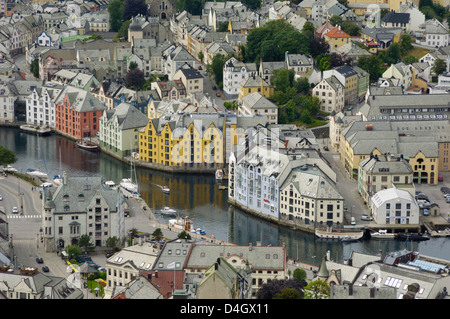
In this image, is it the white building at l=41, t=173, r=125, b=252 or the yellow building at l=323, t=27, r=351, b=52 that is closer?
the white building at l=41, t=173, r=125, b=252

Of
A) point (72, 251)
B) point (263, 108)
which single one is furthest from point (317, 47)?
point (72, 251)

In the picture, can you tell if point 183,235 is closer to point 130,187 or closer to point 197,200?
point 197,200

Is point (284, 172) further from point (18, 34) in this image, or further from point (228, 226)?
point (18, 34)

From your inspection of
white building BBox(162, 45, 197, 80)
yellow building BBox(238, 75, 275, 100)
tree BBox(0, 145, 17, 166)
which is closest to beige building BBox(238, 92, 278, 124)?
yellow building BBox(238, 75, 275, 100)

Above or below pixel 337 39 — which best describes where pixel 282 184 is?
below

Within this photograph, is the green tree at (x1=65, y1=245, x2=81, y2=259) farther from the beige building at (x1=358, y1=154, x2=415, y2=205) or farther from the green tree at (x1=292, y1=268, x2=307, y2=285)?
the beige building at (x1=358, y1=154, x2=415, y2=205)

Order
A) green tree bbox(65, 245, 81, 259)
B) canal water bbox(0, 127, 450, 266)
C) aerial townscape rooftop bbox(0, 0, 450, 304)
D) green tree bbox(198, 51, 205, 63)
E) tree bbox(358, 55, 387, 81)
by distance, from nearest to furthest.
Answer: aerial townscape rooftop bbox(0, 0, 450, 304) < green tree bbox(65, 245, 81, 259) < canal water bbox(0, 127, 450, 266) < tree bbox(358, 55, 387, 81) < green tree bbox(198, 51, 205, 63)

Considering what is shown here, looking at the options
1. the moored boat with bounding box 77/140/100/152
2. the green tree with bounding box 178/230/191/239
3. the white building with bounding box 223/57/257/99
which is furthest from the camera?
the white building with bounding box 223/57/257/99
